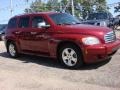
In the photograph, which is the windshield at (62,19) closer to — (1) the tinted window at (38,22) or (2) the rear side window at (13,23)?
(1) the tinted window at (38,22)

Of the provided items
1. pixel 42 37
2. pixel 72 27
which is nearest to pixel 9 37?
pixel 42 37

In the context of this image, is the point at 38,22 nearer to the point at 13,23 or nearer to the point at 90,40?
the point at 13,23

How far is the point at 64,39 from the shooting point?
9148 mm

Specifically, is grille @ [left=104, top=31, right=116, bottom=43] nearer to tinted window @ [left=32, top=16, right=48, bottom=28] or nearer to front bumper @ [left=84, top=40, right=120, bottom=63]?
front bumper @ [left=84, top=40, right=120, bottom=63]

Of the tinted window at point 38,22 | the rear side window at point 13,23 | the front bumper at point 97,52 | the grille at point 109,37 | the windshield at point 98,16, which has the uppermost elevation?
the tinted window at point 38,22

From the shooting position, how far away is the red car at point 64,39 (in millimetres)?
8734

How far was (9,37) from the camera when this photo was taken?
12.2 metres

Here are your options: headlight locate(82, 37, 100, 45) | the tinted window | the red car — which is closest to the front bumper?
the red car

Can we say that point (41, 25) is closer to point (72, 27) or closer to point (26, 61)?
point (72, 27)

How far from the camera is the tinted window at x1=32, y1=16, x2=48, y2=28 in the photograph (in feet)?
33.1

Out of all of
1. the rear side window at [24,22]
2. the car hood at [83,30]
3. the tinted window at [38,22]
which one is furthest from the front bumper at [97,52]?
the rear side window at [24,22]

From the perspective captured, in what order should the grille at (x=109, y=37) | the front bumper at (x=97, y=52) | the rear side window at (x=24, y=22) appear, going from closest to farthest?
the front bumper at (x=97, y=52) → the grille at (x=109, y=37) → the rear side window at (x=24, y=22)

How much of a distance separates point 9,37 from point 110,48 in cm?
487

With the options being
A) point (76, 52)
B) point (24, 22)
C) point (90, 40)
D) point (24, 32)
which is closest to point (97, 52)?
point (90, 40)
